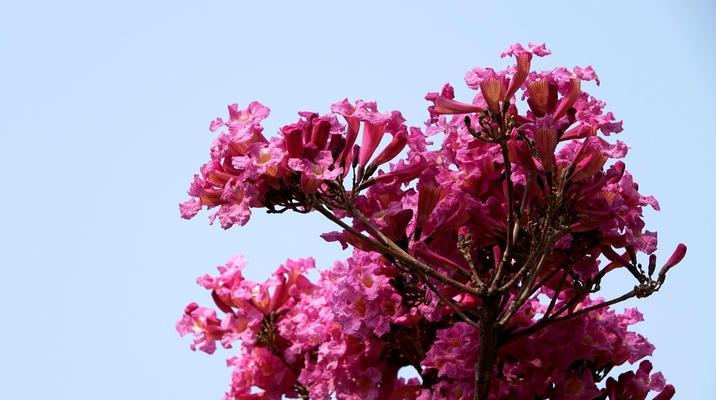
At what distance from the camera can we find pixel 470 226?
497cm

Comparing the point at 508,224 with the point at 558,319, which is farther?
the point at 558,319

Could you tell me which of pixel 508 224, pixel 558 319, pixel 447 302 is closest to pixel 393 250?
pixel 447 302

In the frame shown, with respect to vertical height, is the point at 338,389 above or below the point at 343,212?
below

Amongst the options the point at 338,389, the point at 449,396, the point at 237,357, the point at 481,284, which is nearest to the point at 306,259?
the point at 237,357

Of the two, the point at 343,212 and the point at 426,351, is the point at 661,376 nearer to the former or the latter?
the point at 426,351

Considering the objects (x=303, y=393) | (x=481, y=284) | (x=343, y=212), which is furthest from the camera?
(x=303, y=393)

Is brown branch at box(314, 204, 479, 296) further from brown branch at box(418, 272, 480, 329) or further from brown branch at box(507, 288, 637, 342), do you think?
brown branch at box(507, 288, 637, 342)

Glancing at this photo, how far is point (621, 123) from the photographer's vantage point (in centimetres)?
485

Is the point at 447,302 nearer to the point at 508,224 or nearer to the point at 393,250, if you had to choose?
the point at 393,250

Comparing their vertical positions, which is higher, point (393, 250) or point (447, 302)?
point (393, 250)

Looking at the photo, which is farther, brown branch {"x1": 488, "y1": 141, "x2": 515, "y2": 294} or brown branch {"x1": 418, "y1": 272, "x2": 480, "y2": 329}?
brown branch {"x1": 418, "y1": 272, "x2": 480, "y2": 329}

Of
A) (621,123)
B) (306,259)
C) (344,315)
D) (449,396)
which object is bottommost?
(449,396)

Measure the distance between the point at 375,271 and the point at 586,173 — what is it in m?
1.10

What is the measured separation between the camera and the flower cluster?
15.2 feet
